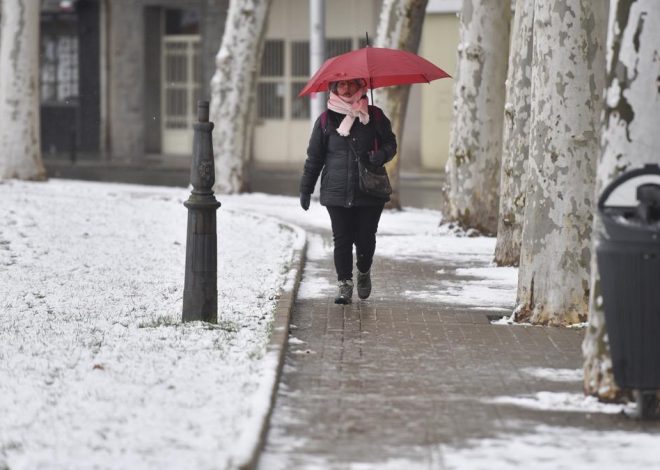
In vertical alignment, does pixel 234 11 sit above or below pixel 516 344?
above

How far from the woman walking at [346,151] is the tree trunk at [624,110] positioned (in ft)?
10.9

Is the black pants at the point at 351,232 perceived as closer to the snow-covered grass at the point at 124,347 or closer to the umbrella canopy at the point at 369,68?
the snow-covered grass at the point at 124,347

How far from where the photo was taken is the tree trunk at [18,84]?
24.5 metres

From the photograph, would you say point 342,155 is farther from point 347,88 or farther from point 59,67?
point 59,67

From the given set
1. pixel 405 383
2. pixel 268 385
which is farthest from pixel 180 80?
pixel 268 385

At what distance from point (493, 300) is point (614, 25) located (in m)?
4.47

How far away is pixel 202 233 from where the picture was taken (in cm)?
971

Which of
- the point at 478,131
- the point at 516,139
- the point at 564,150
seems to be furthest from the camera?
the point at 478,131

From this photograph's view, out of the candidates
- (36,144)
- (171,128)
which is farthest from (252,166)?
(36,144)

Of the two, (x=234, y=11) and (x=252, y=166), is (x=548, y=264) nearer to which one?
(x=234, y=11)

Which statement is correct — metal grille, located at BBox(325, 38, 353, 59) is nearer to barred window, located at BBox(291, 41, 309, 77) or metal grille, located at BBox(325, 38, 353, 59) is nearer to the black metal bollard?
barred window, located at BBox(291, 41, 309, 77)

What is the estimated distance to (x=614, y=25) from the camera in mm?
7496

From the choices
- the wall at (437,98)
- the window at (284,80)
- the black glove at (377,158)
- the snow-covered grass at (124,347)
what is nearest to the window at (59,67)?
the window at (284,80)

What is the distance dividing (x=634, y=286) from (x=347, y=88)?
4108mm
